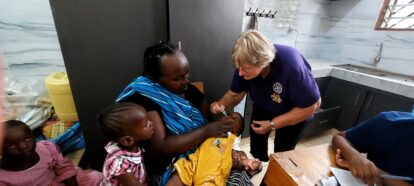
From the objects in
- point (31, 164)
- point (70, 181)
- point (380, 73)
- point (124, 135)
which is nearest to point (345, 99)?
point (380, 73)

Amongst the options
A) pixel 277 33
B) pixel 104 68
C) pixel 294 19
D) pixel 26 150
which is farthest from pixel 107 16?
pixel 294 19

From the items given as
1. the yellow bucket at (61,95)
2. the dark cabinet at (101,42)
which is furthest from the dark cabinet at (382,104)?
the yellow bucket at (61,95)

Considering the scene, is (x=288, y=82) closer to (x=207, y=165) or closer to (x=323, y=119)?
(x=207, y=165)

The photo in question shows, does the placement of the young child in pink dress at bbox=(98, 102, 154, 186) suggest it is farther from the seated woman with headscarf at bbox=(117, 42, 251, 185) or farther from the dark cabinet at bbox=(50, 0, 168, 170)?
the dark cabinet at bbox=(50, 0, 168, 170)

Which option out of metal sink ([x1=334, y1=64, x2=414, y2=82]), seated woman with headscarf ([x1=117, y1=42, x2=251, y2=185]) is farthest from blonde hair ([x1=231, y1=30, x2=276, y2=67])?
metal sink ([x1=334, y1=64, x2=414, y2=82])

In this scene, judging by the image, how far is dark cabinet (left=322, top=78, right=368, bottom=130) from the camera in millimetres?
2129

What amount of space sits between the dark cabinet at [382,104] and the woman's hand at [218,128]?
1842mm

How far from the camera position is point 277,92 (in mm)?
1151

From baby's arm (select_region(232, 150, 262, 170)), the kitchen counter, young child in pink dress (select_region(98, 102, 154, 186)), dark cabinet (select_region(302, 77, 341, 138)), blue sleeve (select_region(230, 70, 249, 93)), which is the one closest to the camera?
young child in pink dress (select_region(98, 102, 154, 186))

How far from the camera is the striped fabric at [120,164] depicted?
838 mm

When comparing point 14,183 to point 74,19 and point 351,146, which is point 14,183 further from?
point 351,146

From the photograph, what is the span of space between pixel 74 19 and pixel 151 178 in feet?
3.46

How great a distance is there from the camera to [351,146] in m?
0.85

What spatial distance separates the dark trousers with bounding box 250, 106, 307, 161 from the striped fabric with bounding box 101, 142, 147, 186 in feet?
2.91
